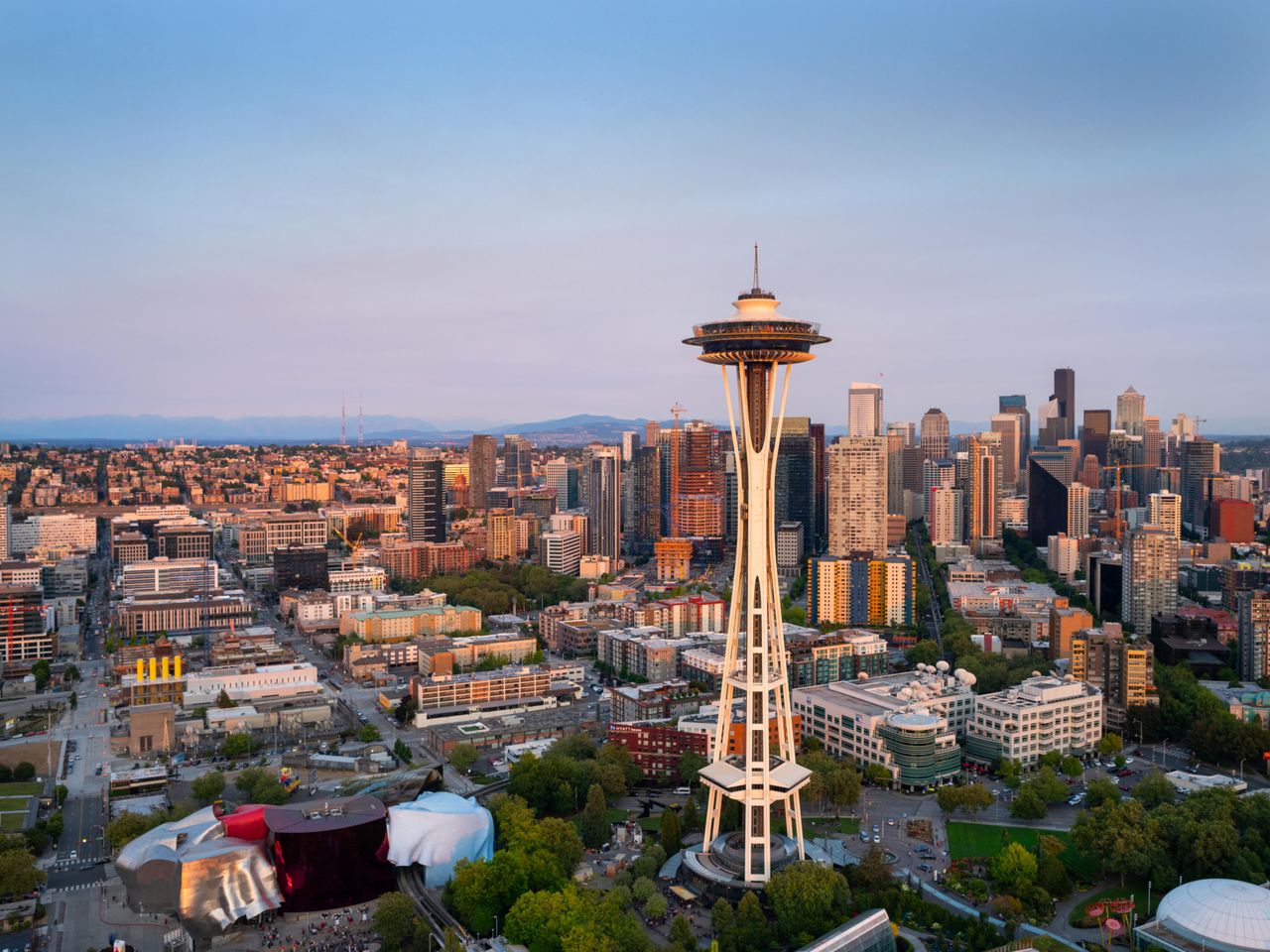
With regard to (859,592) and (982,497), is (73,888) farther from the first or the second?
(982,497)

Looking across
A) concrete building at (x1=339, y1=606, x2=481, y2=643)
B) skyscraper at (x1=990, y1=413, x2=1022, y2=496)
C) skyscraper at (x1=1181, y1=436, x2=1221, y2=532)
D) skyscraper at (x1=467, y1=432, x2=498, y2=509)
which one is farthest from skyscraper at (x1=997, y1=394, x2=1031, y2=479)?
concrete building at (x1=339, y1=606, x2=481, y2=643)

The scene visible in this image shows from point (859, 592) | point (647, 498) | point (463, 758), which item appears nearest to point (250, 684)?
point (463, 758)

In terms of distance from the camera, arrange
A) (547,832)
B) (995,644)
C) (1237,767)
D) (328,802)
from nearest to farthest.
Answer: (547,832) → (328,802) → (1237,767) → (995,644)

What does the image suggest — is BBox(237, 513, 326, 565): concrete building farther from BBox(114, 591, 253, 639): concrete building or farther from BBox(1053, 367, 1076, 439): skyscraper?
BBox(1053, 367, 1076, 439): skyscraper

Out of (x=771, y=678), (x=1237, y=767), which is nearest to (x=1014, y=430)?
(x=1237, y=767)

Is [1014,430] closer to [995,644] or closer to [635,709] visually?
[995,644]

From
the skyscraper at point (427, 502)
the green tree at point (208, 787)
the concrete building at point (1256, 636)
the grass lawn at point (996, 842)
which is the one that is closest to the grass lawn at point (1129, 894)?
the grass lawn at point (996, 842)
